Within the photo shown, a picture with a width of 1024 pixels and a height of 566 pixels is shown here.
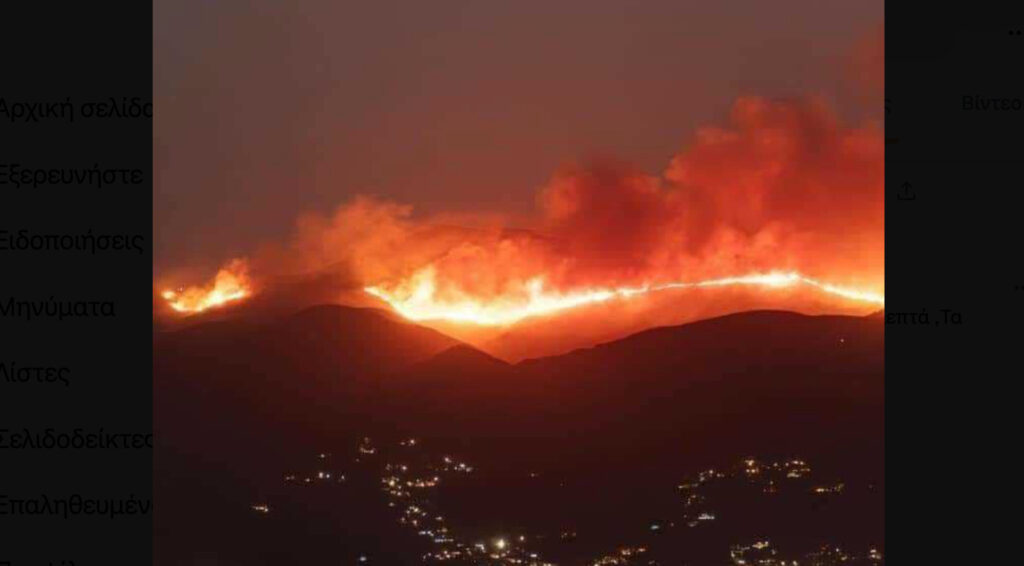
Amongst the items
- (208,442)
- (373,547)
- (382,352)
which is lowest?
(373,547)

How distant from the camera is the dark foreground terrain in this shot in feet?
69.8

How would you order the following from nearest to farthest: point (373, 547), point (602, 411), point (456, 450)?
point (373, 547) → point (456, 450) → point (602, 411)

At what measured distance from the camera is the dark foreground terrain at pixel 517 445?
21281mm

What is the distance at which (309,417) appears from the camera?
2672cm

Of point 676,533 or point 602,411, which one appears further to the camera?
point 602,411

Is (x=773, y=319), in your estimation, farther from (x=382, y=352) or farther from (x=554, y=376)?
(x=382, y=352)

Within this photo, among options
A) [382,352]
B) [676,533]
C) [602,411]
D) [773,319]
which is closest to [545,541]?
[676,533]

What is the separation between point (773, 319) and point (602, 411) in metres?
5.18

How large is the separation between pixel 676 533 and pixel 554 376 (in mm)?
7165

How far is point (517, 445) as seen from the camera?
26.0 m

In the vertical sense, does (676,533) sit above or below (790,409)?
below

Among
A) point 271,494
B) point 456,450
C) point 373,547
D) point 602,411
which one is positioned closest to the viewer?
point 373,547

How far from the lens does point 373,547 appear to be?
68.7 ft

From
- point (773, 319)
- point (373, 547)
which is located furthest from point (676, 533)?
point (773, 319)
